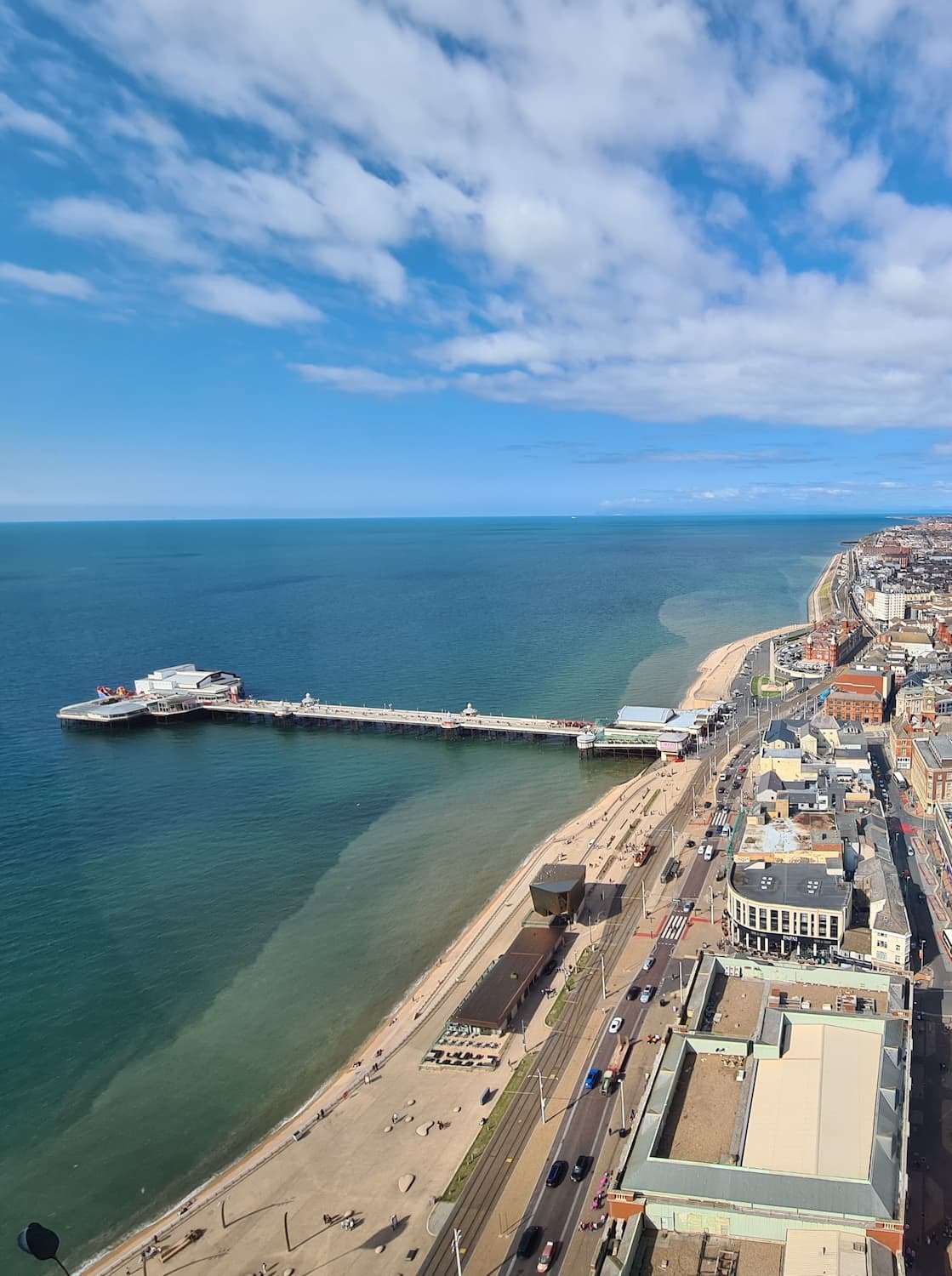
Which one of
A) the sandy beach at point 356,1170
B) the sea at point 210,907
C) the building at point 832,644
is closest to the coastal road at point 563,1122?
the sandy beach at point 356,1170

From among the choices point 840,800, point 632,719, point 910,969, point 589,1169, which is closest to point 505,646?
point 632,719

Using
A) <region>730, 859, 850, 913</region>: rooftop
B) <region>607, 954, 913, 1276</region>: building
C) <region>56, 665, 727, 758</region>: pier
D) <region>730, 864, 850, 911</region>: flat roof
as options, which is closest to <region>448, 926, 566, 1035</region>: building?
<region>607, 954, 913, 1276</region>: building

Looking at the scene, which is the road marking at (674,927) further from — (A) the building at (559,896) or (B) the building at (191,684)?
(B) the building at (191,684)

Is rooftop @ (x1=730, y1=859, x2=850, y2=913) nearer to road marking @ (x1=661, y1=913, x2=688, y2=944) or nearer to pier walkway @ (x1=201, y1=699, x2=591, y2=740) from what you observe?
road marking @ (x1=661, y1=913, x2=688, y2=944)

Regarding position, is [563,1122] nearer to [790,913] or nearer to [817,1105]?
[817,1105]

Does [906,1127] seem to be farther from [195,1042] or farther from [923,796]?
[923,796]

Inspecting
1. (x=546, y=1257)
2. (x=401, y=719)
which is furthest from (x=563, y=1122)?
(x=401, y=719)
